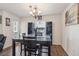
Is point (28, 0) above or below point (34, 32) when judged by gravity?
above

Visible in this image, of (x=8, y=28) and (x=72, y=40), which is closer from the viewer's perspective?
(x=72, y=40)

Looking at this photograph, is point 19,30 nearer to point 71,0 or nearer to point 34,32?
point 34,32

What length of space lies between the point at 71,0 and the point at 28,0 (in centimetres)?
47

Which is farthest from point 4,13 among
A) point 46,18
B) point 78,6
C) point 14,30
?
point 78,6

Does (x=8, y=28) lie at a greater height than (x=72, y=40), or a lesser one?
greater

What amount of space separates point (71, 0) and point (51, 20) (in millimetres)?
5918

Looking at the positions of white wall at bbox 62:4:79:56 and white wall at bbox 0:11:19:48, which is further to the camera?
white wall at bbox 0:11:19:48

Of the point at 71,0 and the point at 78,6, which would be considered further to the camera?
the point at 78,6

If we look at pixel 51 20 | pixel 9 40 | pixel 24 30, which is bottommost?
pixel 9 40

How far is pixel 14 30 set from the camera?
19.8 feet

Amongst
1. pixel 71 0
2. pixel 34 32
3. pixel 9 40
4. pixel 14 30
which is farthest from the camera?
pixel 34 32

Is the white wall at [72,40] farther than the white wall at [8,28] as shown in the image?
No

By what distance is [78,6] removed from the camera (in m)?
3.25

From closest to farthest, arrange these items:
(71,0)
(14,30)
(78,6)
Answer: (71,0)
(78,6)
(14,30)
